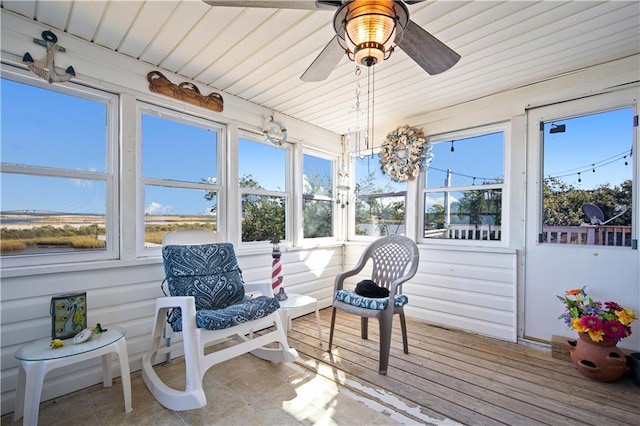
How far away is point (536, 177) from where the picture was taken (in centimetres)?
275

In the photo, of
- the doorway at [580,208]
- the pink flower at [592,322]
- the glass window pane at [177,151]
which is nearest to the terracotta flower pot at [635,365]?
the doorway at [580,208]

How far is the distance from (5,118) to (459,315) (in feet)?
13.5

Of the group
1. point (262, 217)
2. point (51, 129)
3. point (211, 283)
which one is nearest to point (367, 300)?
point (211, 283)

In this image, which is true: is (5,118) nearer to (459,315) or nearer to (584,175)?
(459,315)

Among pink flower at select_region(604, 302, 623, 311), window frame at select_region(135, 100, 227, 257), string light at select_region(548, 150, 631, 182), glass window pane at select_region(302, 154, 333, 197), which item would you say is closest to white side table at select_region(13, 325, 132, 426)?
window frame at select_region(135, 100, 227, 257)

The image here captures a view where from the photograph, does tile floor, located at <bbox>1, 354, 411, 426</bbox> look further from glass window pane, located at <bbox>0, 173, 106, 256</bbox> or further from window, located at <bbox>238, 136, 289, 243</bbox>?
window, located at <bbox>238, 136, 289, 243</bbox>

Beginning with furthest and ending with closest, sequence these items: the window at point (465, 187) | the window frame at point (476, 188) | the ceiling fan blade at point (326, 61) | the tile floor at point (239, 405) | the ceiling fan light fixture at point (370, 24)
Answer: the window at point (465, 187)
the window frame at point (476, 188)
the tile floor at point (239, 405)
the ceiling fan blade at point (326, 61)
the ceiling fan light fixture at point (370, 24)

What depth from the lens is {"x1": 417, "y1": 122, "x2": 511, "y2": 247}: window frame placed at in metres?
2.97

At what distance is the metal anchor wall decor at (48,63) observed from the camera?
1885 mm

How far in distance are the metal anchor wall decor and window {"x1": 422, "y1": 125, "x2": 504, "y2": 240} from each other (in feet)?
11.5

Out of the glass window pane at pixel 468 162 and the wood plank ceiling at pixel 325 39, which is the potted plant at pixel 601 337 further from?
the wood plank ceiling at pixel 325 39

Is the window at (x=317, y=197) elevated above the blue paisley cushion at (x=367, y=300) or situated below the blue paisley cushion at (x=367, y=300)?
above

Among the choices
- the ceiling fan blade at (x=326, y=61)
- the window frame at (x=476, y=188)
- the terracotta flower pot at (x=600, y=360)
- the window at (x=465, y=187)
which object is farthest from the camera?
the window at (x=465, y=187)

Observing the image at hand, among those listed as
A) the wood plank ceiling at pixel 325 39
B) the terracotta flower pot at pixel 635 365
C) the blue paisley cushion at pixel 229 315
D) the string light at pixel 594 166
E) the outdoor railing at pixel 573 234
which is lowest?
the terracotta flower pot at pixel 635 365
